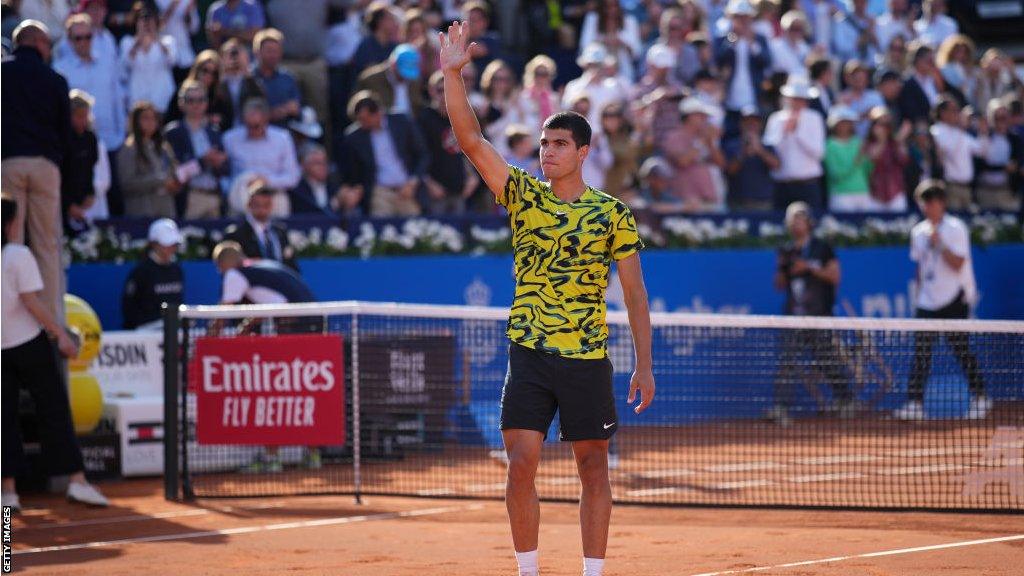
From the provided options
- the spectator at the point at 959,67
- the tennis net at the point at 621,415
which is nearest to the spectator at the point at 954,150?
the spectator at the point at 959,67

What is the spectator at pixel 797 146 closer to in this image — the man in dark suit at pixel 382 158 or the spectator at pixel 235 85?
the man in dark suit at pixel 382 158

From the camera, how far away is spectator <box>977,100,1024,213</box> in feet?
67.2

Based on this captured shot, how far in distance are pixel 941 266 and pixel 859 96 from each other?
4548 millimetres

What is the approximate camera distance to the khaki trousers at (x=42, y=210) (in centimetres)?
1139

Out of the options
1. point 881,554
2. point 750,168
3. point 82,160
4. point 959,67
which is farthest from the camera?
point 959,67

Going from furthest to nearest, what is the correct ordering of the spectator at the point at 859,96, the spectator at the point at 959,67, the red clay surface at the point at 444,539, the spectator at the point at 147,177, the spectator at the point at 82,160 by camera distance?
1. the spectator at the point at 959,67
2. the spectator at the point at 859,96
3. the spectator at the point at 147,177
4. the spectator at the point at 82,160
5. the red clay surface at the point at 444,539

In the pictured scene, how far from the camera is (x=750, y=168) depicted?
730 inches

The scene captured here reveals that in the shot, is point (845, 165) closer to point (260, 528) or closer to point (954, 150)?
point (954, 150)

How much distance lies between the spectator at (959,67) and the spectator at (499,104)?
687 cm

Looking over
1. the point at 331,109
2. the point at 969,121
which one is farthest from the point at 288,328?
the point at 969,121

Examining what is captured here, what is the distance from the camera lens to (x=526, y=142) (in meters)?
16.1

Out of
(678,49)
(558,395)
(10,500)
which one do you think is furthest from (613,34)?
(558,395)

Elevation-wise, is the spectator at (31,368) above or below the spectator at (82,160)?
below

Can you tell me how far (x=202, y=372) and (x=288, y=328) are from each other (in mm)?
689
